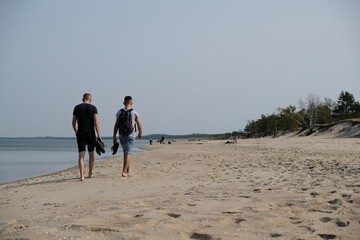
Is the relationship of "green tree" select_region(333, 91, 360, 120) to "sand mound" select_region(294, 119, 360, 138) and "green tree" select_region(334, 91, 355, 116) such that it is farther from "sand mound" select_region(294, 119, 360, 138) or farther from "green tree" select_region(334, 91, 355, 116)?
"sand mound" select_region(294, 119, 360, 138)

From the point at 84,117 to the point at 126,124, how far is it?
96 cm

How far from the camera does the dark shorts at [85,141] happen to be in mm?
7344

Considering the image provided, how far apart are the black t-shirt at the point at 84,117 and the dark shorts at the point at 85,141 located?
88mm

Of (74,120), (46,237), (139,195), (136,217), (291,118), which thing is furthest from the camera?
(291,118)

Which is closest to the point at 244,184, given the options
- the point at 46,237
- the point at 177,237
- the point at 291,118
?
the point at 177,237

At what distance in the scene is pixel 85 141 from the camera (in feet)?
24.3

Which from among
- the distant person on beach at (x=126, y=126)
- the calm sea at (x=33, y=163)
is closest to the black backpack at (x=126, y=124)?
the distant person on beach at (x=126, y=126)

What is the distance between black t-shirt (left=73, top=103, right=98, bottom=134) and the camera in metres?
7.42

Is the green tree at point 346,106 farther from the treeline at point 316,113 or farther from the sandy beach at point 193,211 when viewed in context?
the sandy beach at point 193,211

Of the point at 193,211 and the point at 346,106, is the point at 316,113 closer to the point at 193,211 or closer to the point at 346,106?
the point at 346,106

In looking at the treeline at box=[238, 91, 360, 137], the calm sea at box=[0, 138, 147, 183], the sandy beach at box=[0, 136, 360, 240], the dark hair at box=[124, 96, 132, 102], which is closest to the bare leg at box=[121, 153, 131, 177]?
the dark hair at box=[124, 96, 132, 102]

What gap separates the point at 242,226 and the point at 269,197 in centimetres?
134

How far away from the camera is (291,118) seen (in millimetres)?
70188

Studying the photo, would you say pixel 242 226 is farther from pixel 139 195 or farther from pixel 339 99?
pixel 339 99
